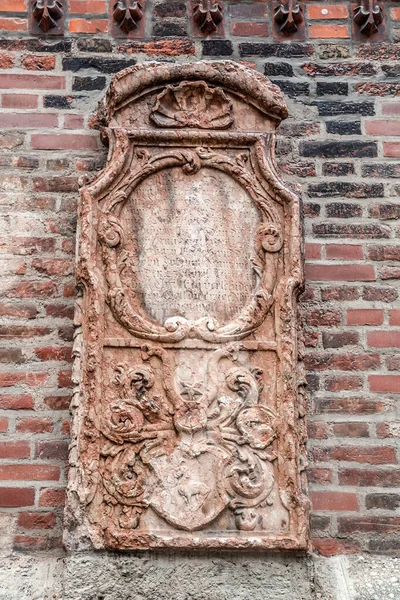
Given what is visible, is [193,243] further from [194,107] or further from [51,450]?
[51,450]

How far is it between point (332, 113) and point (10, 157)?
4.19ft

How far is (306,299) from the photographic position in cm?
334

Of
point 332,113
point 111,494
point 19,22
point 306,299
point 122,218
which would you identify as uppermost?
point 19,22

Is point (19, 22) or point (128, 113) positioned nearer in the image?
point (128, 113)

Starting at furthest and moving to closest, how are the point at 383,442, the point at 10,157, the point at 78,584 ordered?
the point at 10,157 < the point at 383,442 < the point at 78,584

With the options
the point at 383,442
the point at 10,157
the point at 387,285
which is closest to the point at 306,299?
the point at 387,285

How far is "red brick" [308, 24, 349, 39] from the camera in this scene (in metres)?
3.70

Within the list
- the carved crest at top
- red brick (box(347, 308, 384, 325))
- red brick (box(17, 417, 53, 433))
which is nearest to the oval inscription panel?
the carved crest at top

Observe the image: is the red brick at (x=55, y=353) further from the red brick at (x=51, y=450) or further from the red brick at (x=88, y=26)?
the red brick at (x=88, y=26)

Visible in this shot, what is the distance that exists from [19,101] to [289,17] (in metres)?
1.14

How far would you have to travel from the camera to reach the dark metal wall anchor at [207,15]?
362 centimetres

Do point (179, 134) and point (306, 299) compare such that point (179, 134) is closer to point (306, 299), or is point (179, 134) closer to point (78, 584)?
point (306, 299)

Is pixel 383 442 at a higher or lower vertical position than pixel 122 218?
lower

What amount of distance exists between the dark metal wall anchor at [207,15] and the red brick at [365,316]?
4.26 ft
